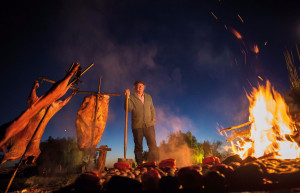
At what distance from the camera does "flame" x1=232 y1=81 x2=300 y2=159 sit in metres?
5.23

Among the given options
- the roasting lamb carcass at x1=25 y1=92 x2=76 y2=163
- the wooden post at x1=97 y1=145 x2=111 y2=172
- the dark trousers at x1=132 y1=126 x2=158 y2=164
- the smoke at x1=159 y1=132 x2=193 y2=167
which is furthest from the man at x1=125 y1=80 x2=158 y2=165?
the smoke at x1=159 y1=132 x2=193 y2=167

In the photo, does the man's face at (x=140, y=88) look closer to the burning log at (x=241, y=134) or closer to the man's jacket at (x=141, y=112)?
the man's jacket at (x=141, y=112)

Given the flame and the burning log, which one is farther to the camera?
the burning log

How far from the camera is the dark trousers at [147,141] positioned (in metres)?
7.97

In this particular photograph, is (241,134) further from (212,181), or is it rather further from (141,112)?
(212,181)

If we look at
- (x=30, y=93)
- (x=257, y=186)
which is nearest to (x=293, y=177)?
(x=257, y=186)

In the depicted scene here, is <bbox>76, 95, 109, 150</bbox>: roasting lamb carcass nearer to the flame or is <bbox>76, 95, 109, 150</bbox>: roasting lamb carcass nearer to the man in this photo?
the man

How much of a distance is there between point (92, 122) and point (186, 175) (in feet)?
27.0

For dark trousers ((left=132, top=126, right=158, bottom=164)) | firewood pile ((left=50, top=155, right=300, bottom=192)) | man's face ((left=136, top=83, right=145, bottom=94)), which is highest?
man's face ((left=136, top=83, right=145, bottom=94))

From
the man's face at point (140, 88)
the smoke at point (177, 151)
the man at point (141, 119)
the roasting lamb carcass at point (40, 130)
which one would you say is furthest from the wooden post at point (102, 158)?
the smoke at point (177, 151)

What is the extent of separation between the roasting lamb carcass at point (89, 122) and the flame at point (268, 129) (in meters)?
7.44

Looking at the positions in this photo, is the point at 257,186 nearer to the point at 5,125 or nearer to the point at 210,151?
the point at 5,125

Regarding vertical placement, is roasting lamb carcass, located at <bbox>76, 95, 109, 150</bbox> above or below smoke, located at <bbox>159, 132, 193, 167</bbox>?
above

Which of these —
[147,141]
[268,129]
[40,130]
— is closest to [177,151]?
[147,141]
